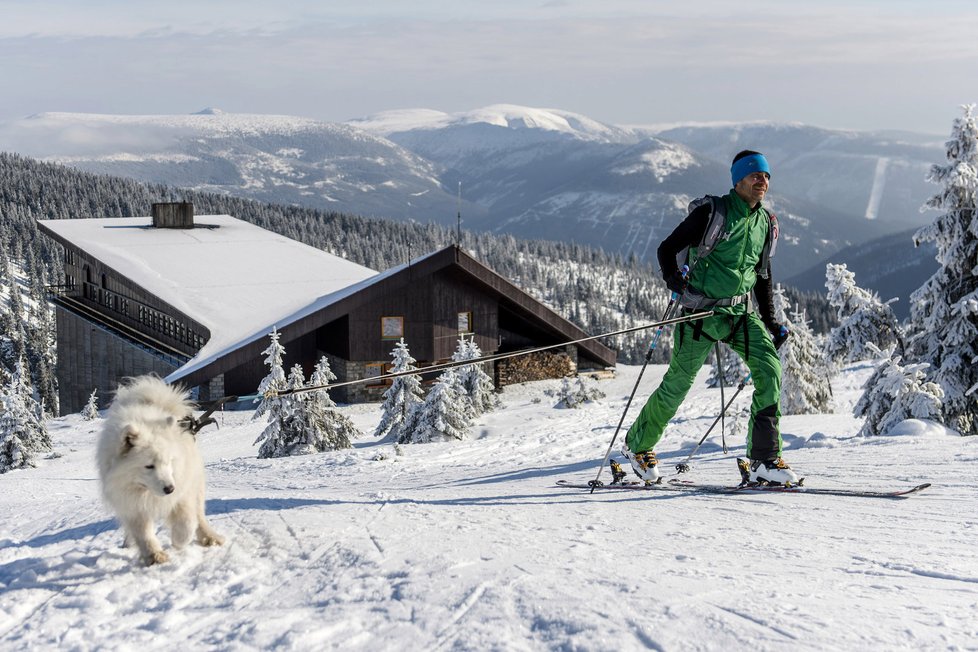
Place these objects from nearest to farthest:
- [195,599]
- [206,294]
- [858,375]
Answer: [195,599] < [206,294] < [858,375]

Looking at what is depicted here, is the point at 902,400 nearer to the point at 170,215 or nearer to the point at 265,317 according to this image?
the point at 265,317

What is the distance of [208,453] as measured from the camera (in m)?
18.6

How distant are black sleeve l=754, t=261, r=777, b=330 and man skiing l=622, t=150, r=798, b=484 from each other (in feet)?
0.45

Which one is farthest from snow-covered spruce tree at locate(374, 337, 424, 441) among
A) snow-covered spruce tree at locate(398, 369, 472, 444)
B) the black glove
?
the black glove

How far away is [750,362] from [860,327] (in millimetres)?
14611

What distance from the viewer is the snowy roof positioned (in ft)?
92.8

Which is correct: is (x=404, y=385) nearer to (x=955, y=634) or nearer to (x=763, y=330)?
(x=763, y=330)

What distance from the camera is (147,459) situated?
15.5 ft

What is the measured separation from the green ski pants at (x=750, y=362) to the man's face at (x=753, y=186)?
890 mm

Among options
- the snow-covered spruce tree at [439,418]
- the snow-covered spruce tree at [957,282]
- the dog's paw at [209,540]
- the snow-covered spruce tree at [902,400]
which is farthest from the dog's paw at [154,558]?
the snow-covered spruce tree at [957,282]

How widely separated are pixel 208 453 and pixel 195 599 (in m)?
15.2

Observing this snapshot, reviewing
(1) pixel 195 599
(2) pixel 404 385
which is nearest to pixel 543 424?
(2) pixel 404 385

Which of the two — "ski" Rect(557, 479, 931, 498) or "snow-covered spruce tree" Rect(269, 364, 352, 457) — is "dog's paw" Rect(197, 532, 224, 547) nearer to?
"ski" Rect(557, 479, 931, 498)

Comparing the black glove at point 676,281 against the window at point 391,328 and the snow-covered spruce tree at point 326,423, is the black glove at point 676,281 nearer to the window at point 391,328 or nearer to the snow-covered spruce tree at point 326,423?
the snow-covered spruce tree at point 326,423
